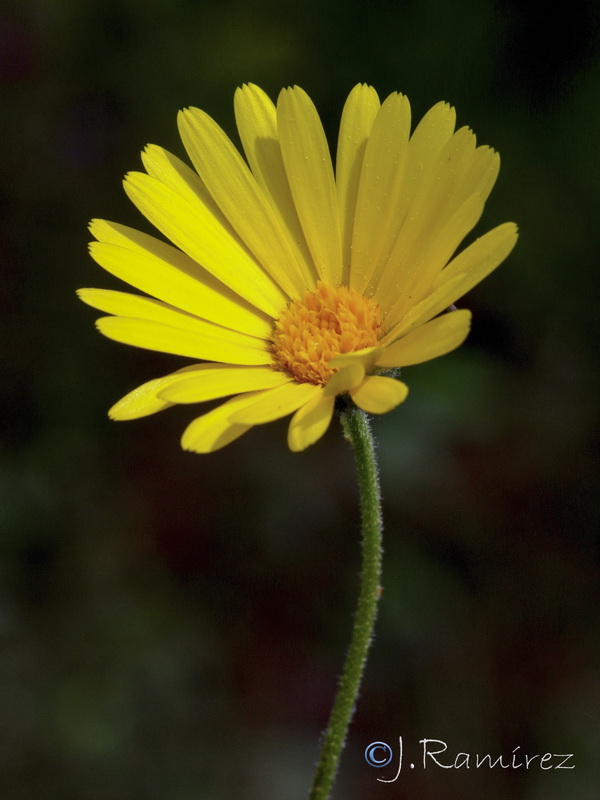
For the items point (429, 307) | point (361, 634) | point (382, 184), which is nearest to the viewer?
point (361, 634)

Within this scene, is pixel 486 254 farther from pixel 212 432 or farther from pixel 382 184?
pixel 212 432

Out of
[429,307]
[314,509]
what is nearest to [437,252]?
[429,307]

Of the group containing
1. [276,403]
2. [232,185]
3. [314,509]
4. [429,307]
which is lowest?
[276,403]

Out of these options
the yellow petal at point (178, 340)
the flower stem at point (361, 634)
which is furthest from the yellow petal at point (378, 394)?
the yellow petal at point (178, 340)

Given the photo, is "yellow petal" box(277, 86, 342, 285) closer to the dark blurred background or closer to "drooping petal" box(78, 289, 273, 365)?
"drooping petal" box(78, 289, 273, 365)

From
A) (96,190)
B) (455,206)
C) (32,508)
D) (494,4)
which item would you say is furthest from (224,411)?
(494,4)

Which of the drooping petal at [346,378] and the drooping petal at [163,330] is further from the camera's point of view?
the drooping petal at [163,330]

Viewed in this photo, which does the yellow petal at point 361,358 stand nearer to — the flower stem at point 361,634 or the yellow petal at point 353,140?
the flower stem at point 361,634
